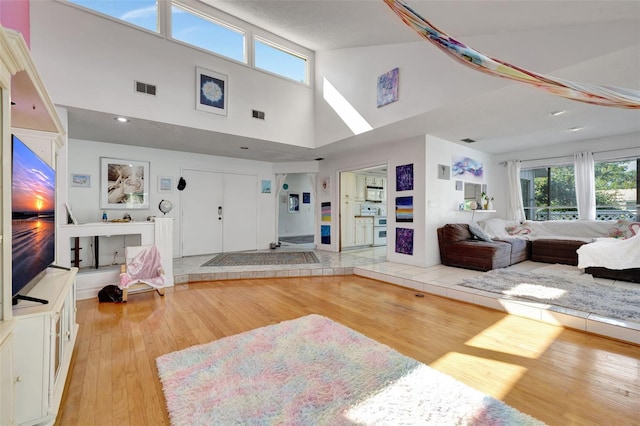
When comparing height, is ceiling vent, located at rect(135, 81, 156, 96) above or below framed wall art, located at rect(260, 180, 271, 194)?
above

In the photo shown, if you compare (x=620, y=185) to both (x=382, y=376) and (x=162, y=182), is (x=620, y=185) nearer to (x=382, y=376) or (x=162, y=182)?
(x=382, y=376)

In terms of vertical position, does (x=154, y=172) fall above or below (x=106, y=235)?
above

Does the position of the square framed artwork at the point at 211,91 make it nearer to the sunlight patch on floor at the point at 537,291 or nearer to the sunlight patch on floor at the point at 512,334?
the sunlight patch on floor at the point at 512,334

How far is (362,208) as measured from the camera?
Answer: 7648 mm

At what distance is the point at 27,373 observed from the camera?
4.46 ft

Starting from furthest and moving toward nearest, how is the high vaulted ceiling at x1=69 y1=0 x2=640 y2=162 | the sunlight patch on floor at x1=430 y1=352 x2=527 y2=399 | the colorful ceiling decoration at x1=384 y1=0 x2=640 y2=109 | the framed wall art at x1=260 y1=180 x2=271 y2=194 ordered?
1. the framed wall art at x1=260 y1=180 x2=271 y2=194
2. the high vaulted ceiling at x1=69 y1=0 x2=640 y2=162
3. the colorful ceiling decoration at x1=384 y1=0 x2=640 y2=109
4. the sunlight patch on floor at x1=430 y1=352 x2=527 y2=399

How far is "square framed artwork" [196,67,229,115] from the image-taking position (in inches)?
177

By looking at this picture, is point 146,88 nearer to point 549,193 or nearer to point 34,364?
point 34,364

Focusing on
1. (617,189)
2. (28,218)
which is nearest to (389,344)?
(28,218)

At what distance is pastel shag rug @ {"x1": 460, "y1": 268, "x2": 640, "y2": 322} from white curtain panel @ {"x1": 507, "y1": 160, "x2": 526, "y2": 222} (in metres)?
2.50

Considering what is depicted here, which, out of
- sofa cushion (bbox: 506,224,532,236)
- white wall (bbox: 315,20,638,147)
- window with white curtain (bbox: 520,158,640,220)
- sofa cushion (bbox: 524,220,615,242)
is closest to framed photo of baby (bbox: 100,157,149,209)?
white wall (bbox: 315,20,638,147)

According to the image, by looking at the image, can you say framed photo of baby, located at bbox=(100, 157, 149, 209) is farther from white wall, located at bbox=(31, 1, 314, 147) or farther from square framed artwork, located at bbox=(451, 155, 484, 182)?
square framed artwork, located at bbox=(451, 155, 484, 182)

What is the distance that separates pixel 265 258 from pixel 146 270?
242 centimetres

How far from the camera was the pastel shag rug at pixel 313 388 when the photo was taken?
1.47 meters
